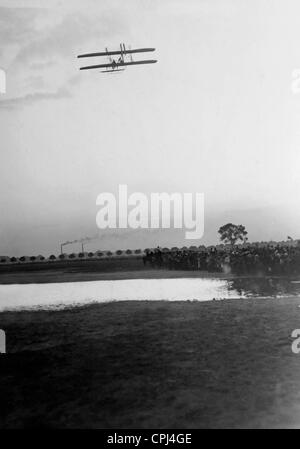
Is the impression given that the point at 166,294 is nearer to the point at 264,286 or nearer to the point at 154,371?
the point at 264,286

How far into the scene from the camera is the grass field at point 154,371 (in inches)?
259

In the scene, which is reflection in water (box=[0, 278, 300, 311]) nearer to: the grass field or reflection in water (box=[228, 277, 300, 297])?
reflection in water (box=[228, 277, 300, 297])

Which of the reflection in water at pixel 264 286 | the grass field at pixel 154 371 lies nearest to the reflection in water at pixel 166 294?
the reflection in water at pixel 264 286

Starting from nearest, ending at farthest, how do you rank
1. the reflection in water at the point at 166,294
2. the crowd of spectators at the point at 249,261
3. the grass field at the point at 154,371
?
the grass field at the point at 154,371 < the reflection in water at the point at 166,294 < the crowd of spectators at the point at 249,261

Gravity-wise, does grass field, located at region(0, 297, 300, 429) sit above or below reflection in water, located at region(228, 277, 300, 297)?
below

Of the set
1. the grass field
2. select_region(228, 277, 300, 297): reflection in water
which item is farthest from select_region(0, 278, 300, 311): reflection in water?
the grass field

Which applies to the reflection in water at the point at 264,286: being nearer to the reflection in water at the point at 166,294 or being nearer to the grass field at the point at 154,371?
the reflection in water at the point at 166,294

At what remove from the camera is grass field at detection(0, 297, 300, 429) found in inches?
259

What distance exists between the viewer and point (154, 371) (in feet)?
27.4

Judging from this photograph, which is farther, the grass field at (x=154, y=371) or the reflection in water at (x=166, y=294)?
the reflection in water at (x=166, y=294)

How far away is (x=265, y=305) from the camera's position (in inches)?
567

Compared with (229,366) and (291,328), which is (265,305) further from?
(229,366)

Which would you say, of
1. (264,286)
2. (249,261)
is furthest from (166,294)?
(249,261)

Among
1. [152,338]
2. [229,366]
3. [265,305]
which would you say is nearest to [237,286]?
[265,305]
